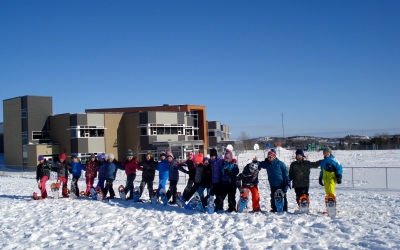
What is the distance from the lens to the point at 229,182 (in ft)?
33.2

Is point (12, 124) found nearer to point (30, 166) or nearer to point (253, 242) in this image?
point (30, 166)

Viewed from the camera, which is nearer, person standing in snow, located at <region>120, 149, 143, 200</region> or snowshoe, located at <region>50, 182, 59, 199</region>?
person standing in snow, located at <region>120, 149, 143, 200</region>

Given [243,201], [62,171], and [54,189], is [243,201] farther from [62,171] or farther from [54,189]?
[62,171]

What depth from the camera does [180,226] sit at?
8500mm

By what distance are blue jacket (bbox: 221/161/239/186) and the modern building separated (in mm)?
32761

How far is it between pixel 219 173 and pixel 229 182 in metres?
0.44

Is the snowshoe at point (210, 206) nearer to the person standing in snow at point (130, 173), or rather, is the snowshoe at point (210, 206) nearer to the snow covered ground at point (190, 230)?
the snow covered ground at point (190, 230)

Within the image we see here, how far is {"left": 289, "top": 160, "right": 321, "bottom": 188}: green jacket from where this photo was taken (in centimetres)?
962

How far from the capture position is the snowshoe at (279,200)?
31.0 ft

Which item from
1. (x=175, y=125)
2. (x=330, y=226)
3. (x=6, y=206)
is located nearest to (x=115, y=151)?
(x=175, y=125)

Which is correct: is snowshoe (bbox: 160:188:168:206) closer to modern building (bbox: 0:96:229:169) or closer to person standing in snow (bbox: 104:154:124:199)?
person standing in snow (bbox: 104:154:124:199)

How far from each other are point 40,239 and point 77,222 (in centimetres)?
137

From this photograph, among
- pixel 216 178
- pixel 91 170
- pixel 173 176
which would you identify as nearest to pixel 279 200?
pixel 216 178

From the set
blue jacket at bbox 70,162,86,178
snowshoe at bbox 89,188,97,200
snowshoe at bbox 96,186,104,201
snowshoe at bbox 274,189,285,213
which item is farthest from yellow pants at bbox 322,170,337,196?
blue jacket at bbox 70,162,86,178
